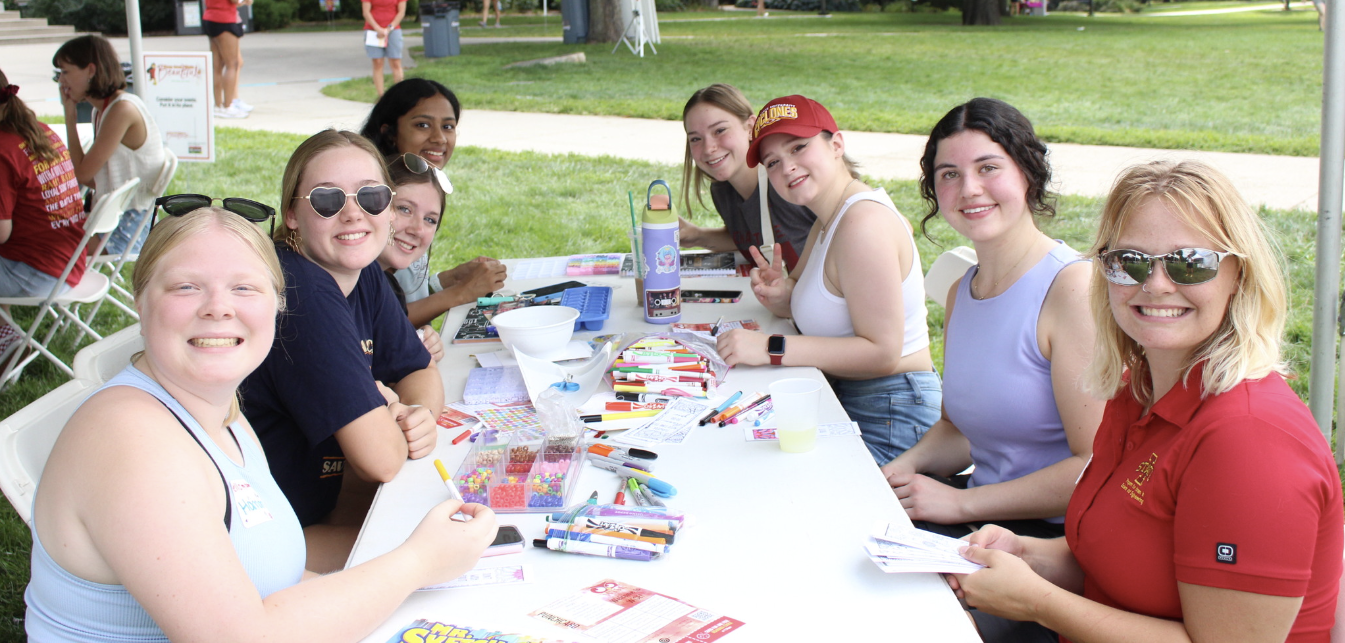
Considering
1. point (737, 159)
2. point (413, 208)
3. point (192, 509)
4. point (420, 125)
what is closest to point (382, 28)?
point (420, 125)

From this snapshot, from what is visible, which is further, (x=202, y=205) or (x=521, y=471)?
(x=521, y=471)

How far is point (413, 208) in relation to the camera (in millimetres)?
3025

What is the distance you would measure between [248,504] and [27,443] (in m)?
0.70

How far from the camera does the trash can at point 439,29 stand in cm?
1683

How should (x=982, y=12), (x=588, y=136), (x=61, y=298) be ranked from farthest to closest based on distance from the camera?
(x=982, y=12) < (x=588, y=136) < (x=61, y=298)

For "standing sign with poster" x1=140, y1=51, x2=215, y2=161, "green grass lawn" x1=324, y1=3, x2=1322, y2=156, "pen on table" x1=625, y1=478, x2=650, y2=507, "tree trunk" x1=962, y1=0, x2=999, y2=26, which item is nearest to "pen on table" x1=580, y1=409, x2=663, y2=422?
"pen on table" x1=625, y1=478, x2=650, y2=507

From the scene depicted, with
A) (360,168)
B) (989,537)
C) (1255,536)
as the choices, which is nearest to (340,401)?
(360,168)

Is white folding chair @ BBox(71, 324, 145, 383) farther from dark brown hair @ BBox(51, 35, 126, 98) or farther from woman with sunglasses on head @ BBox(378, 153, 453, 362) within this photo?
dark brown hair @ BBox(51, 35, 126, 98)

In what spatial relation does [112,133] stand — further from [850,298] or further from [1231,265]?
[1231,265]

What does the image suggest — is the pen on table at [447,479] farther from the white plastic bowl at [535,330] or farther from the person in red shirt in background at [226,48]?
the person in red shirt in background at [226,48]

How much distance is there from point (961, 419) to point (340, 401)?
4.73ft

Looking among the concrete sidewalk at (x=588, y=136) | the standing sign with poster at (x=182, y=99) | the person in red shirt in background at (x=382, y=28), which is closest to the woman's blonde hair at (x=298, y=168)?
the concrete sidewalk at (x=588, y=136)

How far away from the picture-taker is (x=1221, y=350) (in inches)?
57.8

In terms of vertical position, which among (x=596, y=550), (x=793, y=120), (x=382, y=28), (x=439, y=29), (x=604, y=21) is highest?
(x=604, y=21)
